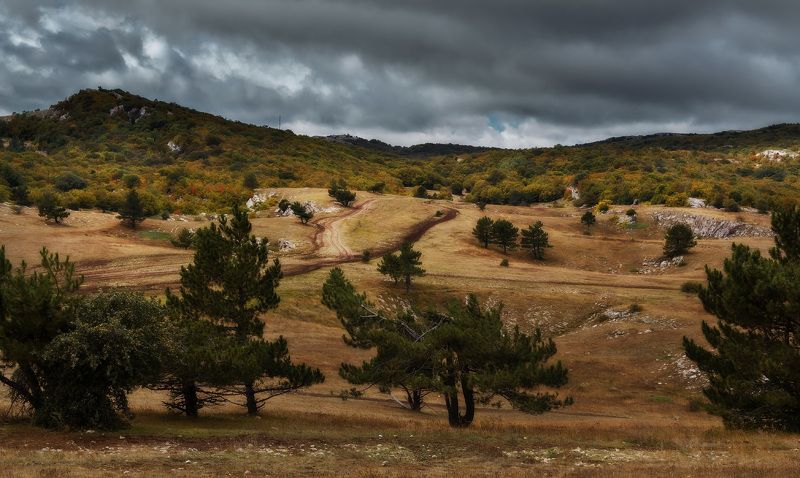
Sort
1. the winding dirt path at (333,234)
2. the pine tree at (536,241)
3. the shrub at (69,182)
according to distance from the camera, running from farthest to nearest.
Answer: the shrub at (69,182) < the pine tree at (536,241) < the winding dirt path at (333,234)

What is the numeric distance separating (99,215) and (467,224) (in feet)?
204

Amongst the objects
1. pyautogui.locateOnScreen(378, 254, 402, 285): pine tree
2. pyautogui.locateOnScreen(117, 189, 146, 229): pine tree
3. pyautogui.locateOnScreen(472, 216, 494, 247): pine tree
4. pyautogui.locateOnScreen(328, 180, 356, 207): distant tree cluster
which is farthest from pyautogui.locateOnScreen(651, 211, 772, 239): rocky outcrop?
pyautogui.locateOnScreen(117, 189, 146, 229): pine tree

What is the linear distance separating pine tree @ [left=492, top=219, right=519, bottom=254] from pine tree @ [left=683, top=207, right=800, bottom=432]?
210ft

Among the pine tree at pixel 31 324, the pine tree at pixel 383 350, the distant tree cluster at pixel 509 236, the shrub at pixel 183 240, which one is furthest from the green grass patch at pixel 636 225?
the pine tree at pixel 31 324

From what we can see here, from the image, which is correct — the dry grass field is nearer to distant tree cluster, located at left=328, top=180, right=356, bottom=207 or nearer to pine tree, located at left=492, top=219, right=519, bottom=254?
pine tree, located at left=492, top=219, right=519, bottom=254

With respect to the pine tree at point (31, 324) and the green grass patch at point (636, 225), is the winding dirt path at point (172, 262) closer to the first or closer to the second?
the pine tree at point (31, 324)

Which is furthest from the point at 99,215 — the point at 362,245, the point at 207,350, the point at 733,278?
the point at 733,278

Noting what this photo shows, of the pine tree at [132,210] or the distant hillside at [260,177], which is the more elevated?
the distant hillside at [260,177]

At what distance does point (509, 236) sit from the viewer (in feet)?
295

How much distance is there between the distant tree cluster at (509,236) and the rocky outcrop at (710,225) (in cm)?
2550

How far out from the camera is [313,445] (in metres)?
19.0

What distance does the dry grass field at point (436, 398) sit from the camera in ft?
52.5

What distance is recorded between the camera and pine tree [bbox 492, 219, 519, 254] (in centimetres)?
8931

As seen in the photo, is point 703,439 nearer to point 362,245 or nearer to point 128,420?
point 128,420
